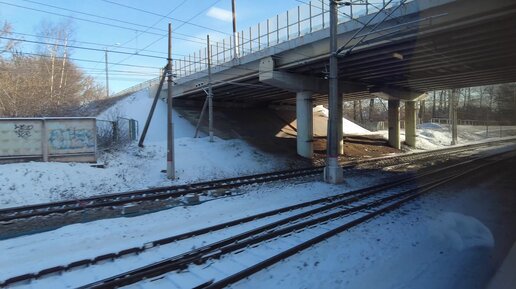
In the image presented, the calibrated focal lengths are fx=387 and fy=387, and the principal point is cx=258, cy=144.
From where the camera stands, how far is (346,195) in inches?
564

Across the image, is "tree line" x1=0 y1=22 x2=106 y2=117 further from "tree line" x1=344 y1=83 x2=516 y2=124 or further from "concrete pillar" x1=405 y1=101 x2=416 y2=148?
"tree line" x1=344 y1=83 x2=516 y2=124

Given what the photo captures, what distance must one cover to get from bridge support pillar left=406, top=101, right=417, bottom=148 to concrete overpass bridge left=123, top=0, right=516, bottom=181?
186 cm

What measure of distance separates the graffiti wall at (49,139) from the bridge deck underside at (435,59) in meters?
13.6

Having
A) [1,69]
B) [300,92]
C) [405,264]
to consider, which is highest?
[1,69]

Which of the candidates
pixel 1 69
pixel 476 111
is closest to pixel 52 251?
pixel 1 69

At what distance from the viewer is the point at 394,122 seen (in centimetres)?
4091

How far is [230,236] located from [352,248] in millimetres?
2787

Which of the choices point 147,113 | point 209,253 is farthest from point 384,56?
point 147,113

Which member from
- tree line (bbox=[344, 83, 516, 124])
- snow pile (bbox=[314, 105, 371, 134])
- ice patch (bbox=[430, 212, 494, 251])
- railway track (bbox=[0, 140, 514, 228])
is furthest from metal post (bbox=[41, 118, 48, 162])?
tree line (bbox=[344, 83, 516, 124])

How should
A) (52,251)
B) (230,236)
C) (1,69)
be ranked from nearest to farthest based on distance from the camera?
(52,251)
(230,236)
(1,69)

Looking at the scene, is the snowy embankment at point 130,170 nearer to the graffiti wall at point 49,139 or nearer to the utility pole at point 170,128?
the utility pole at point 170,128

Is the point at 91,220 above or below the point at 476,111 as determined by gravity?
below

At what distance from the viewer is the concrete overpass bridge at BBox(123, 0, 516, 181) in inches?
Answer: 646

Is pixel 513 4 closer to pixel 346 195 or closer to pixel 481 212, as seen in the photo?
pixel 481 212
